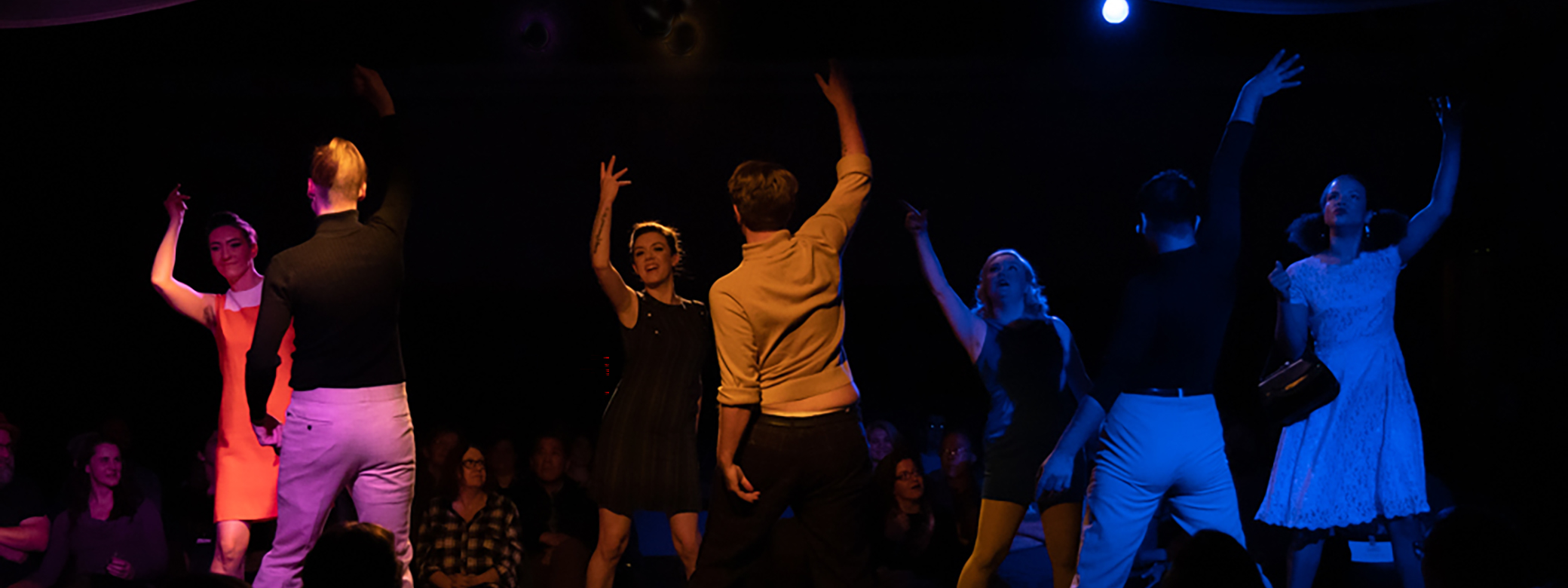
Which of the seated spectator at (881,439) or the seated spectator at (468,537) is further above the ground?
the seated spectator at (881,439)

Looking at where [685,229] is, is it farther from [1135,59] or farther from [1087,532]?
[1087,532]

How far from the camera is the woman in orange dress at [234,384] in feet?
13.1

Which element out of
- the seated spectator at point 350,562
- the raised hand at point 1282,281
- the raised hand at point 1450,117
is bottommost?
the seated spectator at point 350,562

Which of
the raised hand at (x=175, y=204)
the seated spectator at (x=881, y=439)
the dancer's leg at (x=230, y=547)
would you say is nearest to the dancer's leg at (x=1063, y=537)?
the seated spectator at (x=881, y=439)

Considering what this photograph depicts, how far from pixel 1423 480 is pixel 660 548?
385 centimetres

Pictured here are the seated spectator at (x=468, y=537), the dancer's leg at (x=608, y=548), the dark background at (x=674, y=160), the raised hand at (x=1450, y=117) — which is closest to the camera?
the dancer's leg at (x=608, y=548)

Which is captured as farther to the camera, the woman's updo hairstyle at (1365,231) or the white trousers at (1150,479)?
the woman's updo hairstyle at (1365,231)

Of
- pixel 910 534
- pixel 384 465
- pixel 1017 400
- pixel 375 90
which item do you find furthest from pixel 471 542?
pixel 1017 400

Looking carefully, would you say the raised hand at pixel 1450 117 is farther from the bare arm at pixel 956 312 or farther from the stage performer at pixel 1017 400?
the bare arm at pixel 956 312

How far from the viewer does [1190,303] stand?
346 centimetres

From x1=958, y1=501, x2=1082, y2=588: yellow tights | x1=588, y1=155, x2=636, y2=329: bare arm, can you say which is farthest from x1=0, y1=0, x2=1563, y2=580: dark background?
x1=958, y1=501, x2=1082, y2=588: yellow tights

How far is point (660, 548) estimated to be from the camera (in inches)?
244

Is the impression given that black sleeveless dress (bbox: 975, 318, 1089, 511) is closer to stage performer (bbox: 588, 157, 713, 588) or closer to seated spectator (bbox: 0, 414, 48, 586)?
stage performer (bbox: 588, 157, 713, 588)

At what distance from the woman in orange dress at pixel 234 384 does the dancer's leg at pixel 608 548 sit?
1.22 meters
